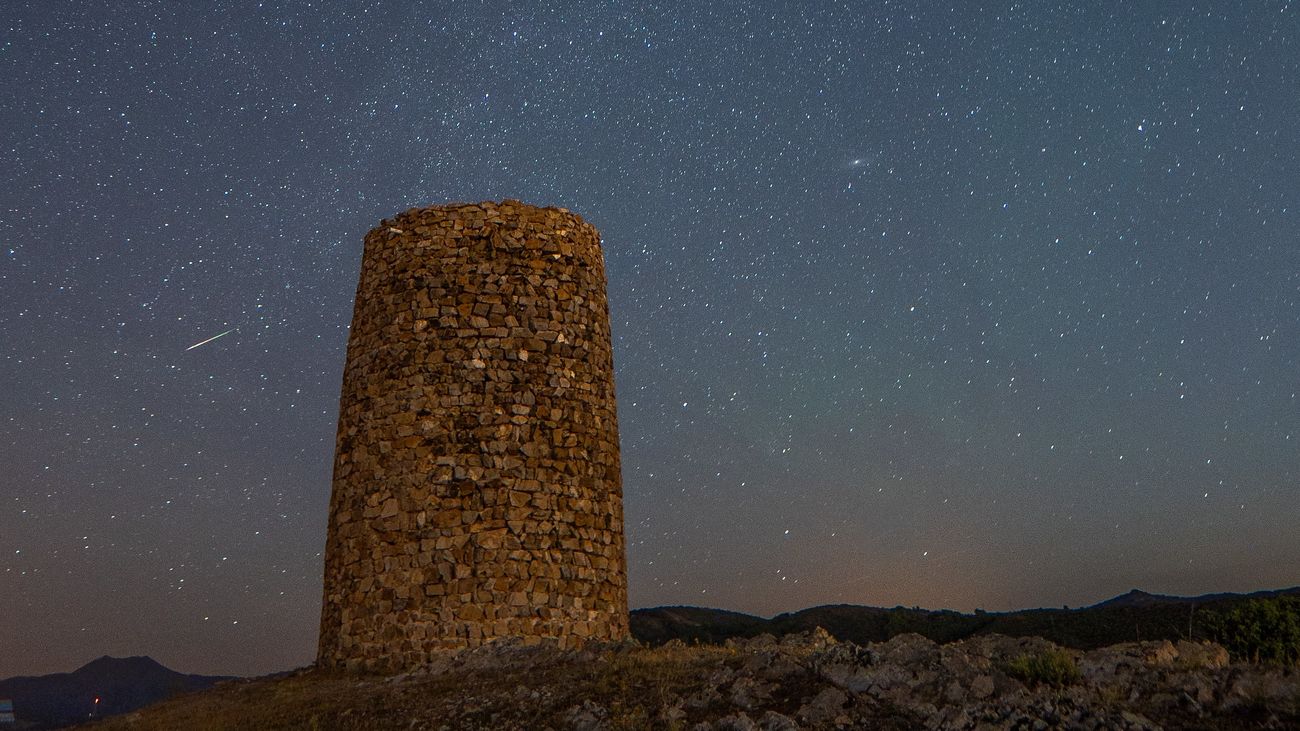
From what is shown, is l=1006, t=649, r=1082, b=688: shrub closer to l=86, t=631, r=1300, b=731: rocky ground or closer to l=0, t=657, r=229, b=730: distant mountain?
l=86, t=631, r=1300, b=731: rocky ground

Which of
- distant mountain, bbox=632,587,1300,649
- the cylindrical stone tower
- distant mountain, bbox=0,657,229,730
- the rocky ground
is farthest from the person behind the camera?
distant mountain, bbox=0,657,229,730

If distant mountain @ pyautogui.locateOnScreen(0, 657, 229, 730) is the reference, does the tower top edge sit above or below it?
above

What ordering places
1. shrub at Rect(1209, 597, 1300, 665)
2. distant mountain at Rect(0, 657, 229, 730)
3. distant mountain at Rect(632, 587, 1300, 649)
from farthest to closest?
distant mountain at Rect(0, 657, 229, 730), distant mountain at Rect(632, 587, 1300, 649), shrub at Rect(1209, 597, 1300, 665)

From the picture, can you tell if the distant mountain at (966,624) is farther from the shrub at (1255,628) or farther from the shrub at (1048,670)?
the shrub at (1048,670)

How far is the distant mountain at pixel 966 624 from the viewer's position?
29312 millimetres

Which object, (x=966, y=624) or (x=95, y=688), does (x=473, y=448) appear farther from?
(x=95, y=688)

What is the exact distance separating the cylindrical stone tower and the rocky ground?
111 centimetres

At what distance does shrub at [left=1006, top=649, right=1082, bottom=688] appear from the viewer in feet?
25.0

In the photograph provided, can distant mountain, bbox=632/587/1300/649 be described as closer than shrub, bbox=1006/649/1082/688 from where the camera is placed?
No

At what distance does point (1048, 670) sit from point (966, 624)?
99.0 ft

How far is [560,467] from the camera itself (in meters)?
12.7

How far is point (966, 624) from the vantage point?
35.9 metres

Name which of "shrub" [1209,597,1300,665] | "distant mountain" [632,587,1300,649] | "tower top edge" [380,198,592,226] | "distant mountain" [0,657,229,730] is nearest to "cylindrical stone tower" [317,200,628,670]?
"tower top edge" [380,198,592,226]

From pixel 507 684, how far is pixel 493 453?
336cm
